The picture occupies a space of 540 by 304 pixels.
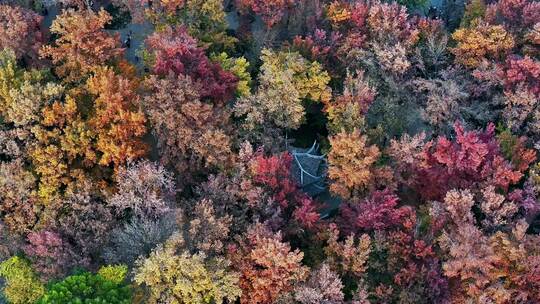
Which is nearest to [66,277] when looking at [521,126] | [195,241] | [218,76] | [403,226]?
[195,241]

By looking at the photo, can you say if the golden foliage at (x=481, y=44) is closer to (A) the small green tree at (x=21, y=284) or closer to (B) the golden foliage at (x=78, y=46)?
(B) the golden foliage at (x=78, y=46)

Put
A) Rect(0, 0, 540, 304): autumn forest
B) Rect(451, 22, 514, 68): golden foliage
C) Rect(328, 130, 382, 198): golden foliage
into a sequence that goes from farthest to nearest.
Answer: Rect(451, 22, 514, 68): golden foliage < Rect(328, 130, 382, 198): golden foliage < Rect(0, 0, 540, 304): autumn forest

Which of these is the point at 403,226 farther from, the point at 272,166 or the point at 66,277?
the point at 66,277

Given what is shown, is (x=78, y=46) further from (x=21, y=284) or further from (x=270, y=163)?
(x=21, y=284)

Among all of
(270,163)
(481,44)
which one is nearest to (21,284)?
(270,163)

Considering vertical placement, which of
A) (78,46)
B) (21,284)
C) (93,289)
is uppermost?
(78,46)

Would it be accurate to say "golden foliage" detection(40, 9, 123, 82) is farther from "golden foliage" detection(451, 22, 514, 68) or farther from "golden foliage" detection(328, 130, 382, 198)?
"golden foliage" detection(451, 22, 514, 68)

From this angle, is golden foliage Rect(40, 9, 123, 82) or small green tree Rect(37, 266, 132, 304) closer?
small green tree Rect(37, 266, 132, 304)

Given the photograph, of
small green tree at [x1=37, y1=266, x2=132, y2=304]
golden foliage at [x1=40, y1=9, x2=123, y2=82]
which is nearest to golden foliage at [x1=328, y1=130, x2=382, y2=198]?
small green tree at [x1=37, y1=266, x2=132, y2=304]
